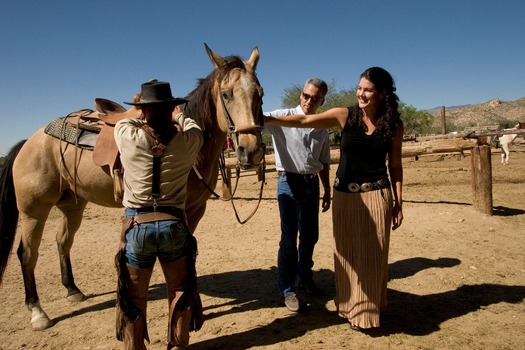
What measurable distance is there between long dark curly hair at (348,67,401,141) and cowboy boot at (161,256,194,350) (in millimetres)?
1754

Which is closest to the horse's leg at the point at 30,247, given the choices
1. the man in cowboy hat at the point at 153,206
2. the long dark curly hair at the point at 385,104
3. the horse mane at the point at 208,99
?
the man in cowboy hat at the point at 153,206

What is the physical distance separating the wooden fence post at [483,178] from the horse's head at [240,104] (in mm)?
5406

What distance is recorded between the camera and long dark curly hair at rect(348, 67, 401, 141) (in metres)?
2.61

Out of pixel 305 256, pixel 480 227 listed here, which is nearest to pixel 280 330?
pixel 305 256

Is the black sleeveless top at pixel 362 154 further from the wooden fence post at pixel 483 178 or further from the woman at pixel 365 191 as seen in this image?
the wooden fence post at pixel 483 178

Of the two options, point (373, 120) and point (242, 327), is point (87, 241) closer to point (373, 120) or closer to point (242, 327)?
point (242, 327)

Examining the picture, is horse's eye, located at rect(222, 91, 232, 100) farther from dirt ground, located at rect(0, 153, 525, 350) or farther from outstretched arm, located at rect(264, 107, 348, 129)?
dirt ground, located at rect(0, 153, 525, 350)

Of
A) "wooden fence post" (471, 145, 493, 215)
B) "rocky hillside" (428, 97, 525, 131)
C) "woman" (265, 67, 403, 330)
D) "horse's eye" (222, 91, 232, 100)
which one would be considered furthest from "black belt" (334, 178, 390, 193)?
"rocky hillside" (428, 97, 525, 131)

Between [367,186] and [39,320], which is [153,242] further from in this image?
[39,320]

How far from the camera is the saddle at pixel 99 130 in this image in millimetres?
2881

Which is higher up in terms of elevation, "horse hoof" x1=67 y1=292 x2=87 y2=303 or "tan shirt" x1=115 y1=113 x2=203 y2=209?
"tan shirt" x1=115 y1=113 x2=203 y2=209

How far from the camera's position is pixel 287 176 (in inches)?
129

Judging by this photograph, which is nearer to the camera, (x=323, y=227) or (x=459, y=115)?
(x=323, y=227)

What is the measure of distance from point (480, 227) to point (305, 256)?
4.00 metres
